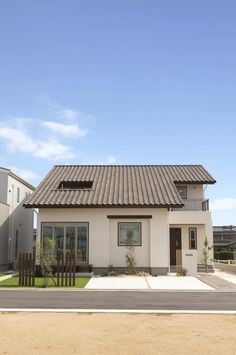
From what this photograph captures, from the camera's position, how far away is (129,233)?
24.1m

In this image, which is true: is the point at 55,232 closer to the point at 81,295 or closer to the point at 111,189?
the point at 111,189

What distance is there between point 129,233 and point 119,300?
33.6ft

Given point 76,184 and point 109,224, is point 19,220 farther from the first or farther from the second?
point 109,224

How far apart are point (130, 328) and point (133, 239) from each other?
1431 cm

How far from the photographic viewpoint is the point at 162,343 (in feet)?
27.6

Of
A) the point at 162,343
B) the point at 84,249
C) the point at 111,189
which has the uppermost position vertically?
the point at 111,189

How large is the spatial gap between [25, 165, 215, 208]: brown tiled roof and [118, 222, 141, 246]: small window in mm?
1187

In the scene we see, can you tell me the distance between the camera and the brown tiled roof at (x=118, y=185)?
2394 centimetres

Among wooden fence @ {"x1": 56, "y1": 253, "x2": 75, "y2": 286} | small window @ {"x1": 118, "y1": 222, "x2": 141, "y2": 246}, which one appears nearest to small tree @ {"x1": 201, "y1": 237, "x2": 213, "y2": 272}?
small window @ {"x1": 118, "y1": 222, "x2": 141, "y2": 246}

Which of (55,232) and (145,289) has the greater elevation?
(55,232)

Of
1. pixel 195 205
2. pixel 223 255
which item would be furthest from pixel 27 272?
pixel 223 255

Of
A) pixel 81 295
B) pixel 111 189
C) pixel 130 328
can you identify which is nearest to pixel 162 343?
pixel 130 328

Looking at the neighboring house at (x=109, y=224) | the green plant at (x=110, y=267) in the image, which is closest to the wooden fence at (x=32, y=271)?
the green plant at (x=110, y=267)

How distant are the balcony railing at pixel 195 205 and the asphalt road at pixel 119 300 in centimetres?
1388
